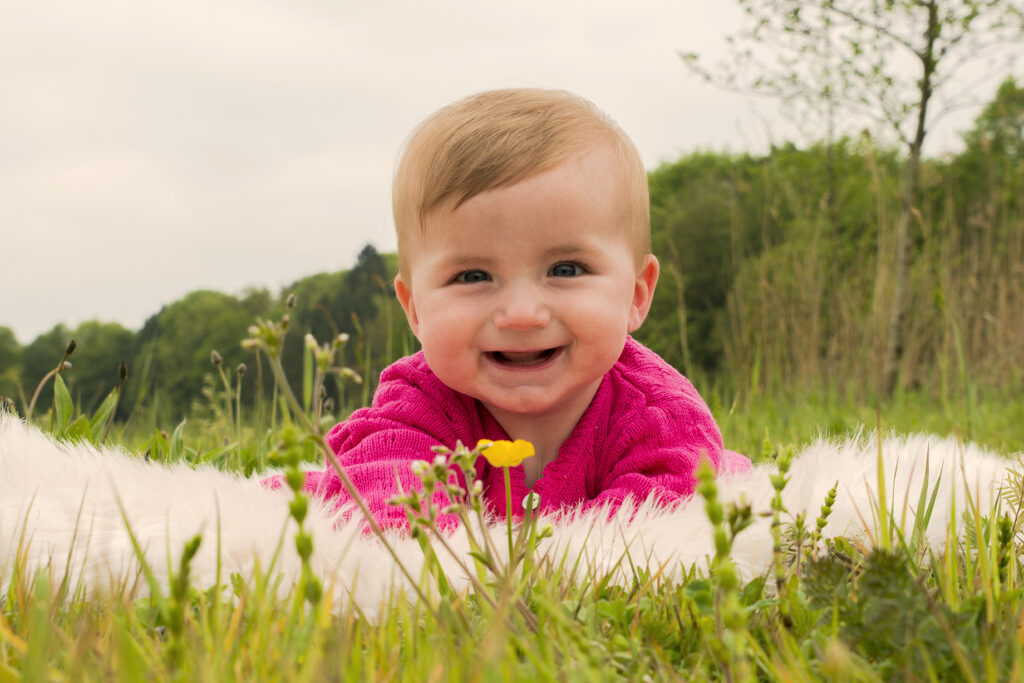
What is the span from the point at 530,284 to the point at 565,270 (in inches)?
4.1

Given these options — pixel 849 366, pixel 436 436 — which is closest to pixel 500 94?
pixel 436 436

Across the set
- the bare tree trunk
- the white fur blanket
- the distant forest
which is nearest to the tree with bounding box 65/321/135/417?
the distant forest

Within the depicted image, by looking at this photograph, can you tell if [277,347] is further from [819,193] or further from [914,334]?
[819,193]

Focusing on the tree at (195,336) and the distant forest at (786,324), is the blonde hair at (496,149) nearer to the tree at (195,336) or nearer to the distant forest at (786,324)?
the distant forest at (786,324)

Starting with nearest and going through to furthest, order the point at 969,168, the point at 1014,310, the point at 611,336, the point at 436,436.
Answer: the point at 611,336 < the point at 436,436 < the point at 1014,310 < the point at 969,168

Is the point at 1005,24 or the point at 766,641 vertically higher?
the point at 1005,24

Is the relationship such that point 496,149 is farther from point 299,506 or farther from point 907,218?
point 907,218

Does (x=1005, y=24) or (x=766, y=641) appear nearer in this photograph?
(x=766, y=641)

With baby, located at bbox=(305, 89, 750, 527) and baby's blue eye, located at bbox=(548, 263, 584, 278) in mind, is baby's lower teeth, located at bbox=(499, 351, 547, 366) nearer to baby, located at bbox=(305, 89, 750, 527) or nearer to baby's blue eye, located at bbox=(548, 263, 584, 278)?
baby, located at bbox=(305, 89, 750, 527)

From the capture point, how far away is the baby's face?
5.75 feet

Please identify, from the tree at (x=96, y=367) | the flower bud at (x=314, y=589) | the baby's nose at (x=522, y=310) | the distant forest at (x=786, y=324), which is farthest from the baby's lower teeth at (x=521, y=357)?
the tree at (x=96, y=367)

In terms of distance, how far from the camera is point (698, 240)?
16.5 meters

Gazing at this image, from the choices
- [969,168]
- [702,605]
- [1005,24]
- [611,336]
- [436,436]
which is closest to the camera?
[702,605]

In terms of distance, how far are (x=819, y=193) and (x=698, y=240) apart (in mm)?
9102
